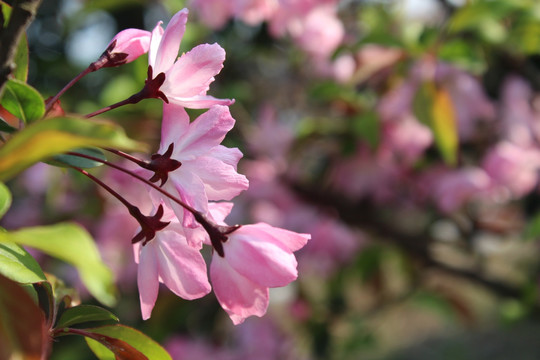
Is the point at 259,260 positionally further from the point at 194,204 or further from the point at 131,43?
the point at 131,43

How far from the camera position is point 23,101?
39 cm

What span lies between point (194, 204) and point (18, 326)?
140 millimetres

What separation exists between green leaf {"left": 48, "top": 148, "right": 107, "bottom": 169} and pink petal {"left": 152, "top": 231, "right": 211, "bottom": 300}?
0.23ft

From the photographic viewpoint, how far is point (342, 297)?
6.23 feet

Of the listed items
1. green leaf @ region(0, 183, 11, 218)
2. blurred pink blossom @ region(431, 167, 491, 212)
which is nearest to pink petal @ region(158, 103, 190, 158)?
green leaf @ region(0, 183, 11, 218)

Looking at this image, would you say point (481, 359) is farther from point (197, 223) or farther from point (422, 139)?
point (197, 223)

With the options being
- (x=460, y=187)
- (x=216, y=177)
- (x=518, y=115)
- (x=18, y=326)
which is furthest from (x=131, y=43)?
(x=518, y=115)

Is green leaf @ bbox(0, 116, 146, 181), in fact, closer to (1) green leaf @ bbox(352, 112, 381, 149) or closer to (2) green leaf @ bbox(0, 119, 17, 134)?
(2) green leaf @ bbox(0, 119, 17, 134)

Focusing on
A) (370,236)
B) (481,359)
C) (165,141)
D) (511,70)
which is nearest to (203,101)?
(165,141)

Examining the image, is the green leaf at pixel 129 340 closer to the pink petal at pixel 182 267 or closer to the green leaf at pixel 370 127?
the pink petal at pixel 182 267

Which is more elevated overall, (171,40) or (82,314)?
(171,40)

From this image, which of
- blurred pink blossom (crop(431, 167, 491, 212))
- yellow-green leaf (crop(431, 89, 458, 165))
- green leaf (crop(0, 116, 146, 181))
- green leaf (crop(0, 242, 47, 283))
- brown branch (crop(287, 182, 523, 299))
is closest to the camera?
green leaf (crop(0, 116, 146, 181))

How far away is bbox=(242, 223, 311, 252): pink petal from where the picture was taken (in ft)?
1.35

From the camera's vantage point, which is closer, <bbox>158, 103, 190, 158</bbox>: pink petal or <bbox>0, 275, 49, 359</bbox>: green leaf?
Answer: <bbox>0, 275, 49, 359</bbox>: green leaf
